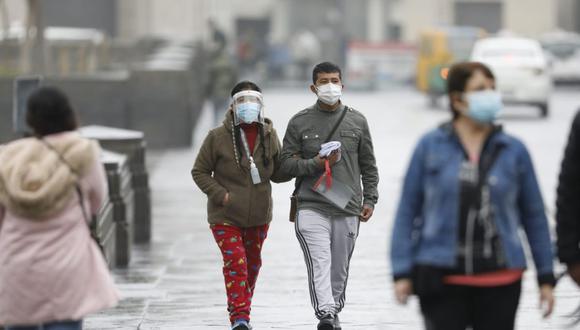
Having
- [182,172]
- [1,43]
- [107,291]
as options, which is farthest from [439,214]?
[1,43]

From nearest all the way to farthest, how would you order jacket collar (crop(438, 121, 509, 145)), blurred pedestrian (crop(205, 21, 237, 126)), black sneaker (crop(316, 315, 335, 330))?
jacket collar (crop(438, 121, 509, 145))
black sneaker (crop(316, 315, 335, 330))
blurred pedestrian (crop(205, 21, 237, 126))

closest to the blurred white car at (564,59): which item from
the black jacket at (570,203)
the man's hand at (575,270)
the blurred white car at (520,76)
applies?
the blurred white car at (520,76)

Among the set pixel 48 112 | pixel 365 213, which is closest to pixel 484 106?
pixel 48 112

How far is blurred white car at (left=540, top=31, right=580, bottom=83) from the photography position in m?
48.0

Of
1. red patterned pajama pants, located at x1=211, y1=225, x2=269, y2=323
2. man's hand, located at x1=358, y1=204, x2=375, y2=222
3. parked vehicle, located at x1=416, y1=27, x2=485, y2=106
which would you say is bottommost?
parked vehicle, located at x1=416, y1=27, x2=485, y2=106

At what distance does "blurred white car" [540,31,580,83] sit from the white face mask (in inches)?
1541

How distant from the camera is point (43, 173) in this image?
20.7ft

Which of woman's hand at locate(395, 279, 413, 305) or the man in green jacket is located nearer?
woman's hand at locate(395, 279, 413, 305)

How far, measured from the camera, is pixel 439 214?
19.7ft

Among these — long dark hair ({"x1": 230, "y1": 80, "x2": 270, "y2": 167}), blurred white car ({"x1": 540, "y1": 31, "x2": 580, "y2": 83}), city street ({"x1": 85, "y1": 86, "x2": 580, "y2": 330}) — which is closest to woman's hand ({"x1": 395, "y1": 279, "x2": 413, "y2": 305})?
long dark hair ({"x1": 230, "y1": 80, "x2": 270, "y2": 167})

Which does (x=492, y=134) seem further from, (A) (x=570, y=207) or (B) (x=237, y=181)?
(B) (x=237, y=181)

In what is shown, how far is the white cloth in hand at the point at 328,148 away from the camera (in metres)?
8.83

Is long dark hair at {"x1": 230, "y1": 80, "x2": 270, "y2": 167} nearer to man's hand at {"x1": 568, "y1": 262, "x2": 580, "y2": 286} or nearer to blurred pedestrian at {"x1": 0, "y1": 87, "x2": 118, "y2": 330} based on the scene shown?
A: blurred pedestrian at {"x1": 0, "y1": 87, "x2": 118, "y2": 330}

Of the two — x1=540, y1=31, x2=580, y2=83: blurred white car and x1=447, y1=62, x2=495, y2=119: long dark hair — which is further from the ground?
x1=447, y1=62, x2=495, y2=119: long dark hair
